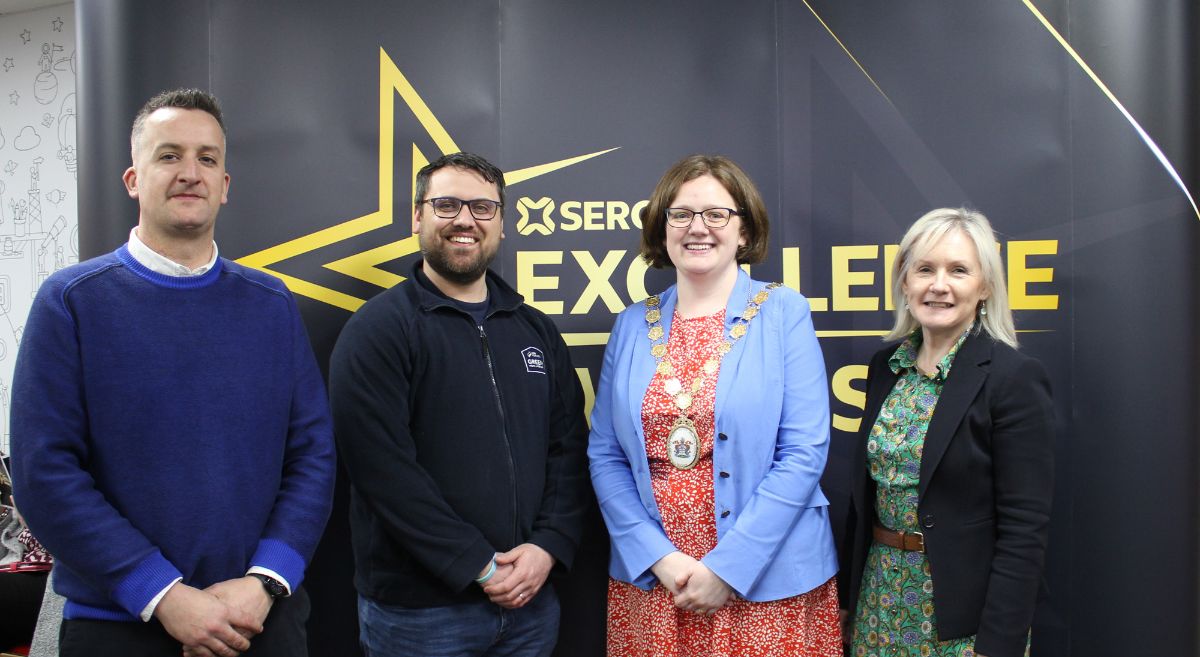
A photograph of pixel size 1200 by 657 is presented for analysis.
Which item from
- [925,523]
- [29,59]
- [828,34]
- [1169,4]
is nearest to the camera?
[925,523]

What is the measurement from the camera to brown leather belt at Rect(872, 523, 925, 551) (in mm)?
1940

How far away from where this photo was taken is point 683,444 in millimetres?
2035

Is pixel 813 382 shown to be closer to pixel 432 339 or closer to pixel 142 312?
pixel 432 339

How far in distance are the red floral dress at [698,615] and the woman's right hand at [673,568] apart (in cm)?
5

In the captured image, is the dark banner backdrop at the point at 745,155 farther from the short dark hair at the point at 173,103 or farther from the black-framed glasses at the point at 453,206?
the short dark hair at the point at 173,103

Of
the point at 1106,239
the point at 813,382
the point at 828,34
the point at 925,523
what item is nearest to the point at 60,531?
the point at 813,382

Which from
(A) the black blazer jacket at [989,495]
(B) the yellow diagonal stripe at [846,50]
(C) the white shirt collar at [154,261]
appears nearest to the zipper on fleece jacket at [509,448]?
(C) the white shirt collar at [154,261]

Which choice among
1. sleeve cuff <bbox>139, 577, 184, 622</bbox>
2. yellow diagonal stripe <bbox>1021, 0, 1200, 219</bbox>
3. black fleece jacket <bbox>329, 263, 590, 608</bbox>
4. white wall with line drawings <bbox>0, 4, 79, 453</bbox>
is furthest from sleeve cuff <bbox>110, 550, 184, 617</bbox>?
white wall with line drawings <bbox>0, 4, 79, 453</bbox>

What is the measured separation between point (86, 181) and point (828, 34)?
2.41 m

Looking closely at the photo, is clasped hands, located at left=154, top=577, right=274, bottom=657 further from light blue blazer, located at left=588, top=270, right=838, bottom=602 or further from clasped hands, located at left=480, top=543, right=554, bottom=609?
light blue blazer, located at left=588, top=270, right=838, bottom=602

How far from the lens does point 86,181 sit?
2541 mm

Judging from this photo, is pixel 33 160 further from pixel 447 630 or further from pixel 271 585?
pixel 447 630

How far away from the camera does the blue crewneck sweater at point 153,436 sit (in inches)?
60.7

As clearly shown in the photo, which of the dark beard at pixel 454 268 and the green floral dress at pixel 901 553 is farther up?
the dark beard at pixel 454 268
